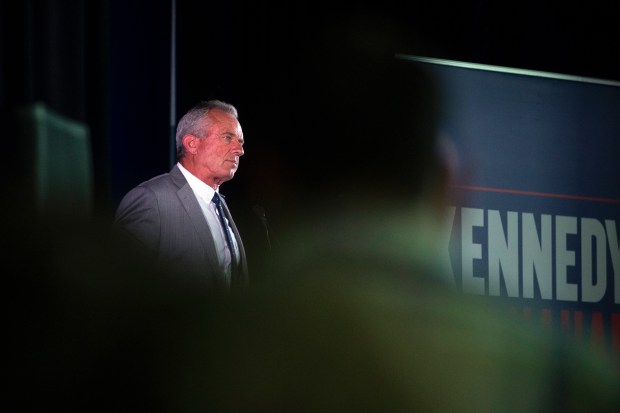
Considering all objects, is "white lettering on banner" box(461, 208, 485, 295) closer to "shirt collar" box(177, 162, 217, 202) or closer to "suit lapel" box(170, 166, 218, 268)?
"shirt collar" box(177, 162, 217, 202)

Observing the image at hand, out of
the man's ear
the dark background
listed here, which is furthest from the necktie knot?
the dark background

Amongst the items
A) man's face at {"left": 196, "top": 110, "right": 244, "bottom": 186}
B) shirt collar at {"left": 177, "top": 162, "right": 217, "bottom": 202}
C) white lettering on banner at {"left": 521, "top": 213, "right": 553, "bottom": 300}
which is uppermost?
man's face at {"left": 196, "top": 110, "right": 244, "bottom": 186}

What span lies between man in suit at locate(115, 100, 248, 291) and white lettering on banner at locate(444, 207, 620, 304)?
42.2 inches

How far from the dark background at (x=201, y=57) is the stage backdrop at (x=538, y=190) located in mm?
406

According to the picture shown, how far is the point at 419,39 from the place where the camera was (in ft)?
11.7

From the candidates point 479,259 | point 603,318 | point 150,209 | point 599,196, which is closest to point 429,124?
point 479,259

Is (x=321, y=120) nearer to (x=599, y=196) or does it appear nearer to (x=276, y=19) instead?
(x=276, y=19)

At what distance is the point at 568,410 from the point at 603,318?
2.59 meters

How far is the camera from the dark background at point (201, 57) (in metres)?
2.81

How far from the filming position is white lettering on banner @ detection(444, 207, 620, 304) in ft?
10.3

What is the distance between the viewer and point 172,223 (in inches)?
82.2

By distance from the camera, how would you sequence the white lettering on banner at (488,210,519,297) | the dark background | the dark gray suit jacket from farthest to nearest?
1. the white lettering on banner at (488,210,519,297)
2. the dark background
3. the dark gray suit jacket

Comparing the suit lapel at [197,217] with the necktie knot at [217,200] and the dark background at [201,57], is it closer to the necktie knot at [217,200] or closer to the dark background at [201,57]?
the necktie knot at [217,200]

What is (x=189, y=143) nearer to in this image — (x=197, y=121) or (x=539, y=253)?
(x=197, y=121)
